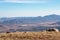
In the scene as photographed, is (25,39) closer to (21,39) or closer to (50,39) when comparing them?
(21,39)

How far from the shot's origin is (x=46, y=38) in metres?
23.4

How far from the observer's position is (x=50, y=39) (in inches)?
901

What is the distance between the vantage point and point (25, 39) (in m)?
22.7

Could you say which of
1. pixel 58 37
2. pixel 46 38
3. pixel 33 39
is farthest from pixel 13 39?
pixel 58 37

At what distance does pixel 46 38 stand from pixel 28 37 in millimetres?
2109

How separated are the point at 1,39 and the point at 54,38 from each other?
19.9ft

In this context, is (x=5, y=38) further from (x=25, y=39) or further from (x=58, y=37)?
(x=58, y=37)

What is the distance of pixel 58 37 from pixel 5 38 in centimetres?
623

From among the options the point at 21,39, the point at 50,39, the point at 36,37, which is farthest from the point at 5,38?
the point at 50,39

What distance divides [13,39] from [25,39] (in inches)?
53.7

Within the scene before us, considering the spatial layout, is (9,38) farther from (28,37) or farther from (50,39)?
(50,39)

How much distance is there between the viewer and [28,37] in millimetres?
23688

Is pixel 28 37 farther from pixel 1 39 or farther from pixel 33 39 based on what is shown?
pixel 1 39

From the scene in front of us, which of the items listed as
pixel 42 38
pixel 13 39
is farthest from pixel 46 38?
pixel 13 39
